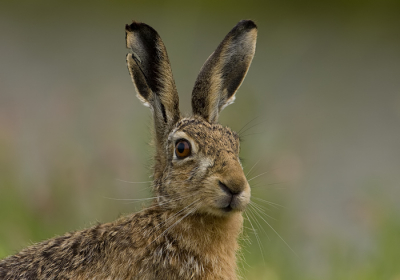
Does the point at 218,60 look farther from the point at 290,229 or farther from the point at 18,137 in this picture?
the point at 18,137

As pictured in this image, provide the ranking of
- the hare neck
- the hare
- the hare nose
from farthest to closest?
the hare neck
the hare
the hare nose

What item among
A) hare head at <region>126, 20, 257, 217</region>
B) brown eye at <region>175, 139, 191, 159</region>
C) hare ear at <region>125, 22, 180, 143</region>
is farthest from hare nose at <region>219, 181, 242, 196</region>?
hare ear at <region>125, 22, 180, 143</region>

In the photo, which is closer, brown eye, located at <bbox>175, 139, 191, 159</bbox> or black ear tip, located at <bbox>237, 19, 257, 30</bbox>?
brown eye, located at <bbox>175, 139, 191, 159</bbox>

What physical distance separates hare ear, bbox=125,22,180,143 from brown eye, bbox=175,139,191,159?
0.30 meters

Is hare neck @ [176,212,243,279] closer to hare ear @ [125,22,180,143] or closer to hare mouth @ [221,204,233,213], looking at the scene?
hare mouth @ [221,204,233,213]

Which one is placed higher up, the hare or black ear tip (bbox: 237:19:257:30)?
black ear tip (bbox: 237:19:257:30)

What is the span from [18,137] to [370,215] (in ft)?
10.8

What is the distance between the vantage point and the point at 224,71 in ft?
15.8

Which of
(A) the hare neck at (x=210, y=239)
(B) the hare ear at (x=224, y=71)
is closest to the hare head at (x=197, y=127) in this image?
(B) the hare ear at (x=224, y=71)

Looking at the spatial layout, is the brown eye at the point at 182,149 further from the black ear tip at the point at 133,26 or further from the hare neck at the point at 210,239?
the black ear tip at the point at 133,26

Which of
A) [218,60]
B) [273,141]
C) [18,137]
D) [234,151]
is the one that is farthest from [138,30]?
[18,137]

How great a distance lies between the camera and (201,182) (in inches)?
162

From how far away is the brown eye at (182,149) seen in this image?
428 centimetres

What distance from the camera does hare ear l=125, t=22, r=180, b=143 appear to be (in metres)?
4.46
